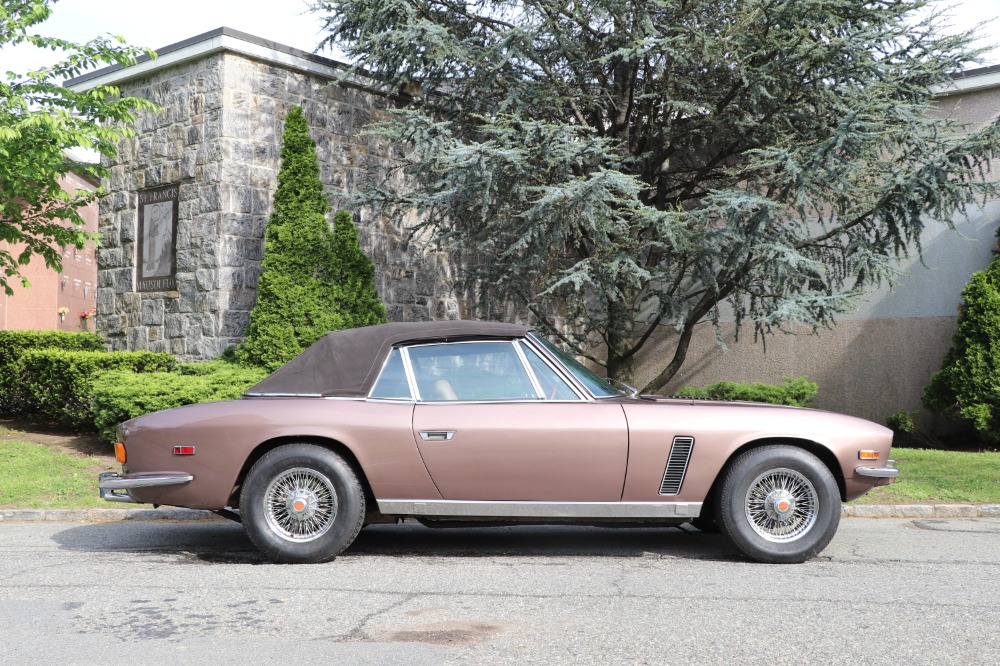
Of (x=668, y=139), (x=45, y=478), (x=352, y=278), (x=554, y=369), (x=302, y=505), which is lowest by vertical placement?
(x=45, y=478)

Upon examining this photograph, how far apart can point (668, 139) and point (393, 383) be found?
7594mm

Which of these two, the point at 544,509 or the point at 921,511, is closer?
the point at 544,509

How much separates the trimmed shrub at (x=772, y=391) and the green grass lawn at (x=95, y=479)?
236 cm

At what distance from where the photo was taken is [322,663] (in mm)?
3738

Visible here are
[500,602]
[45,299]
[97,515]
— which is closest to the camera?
[500,602]

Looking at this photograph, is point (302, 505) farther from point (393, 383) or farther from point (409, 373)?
point (409, 373)

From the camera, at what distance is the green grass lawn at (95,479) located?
8.52 metres

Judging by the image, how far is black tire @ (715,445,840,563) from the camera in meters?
5.75

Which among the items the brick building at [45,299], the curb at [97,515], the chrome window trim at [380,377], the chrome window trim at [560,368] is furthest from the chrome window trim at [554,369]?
the brick building at [45,299]

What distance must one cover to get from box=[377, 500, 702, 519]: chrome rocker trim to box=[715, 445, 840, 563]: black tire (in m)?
0.25

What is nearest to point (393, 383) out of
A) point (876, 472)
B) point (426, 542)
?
point (426, 542)

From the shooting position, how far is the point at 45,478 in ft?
30.4

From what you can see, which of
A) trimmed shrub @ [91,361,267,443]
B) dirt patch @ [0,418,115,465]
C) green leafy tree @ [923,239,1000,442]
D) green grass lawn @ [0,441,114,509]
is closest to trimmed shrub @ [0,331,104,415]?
dirt patch @ [0,418,115,465]

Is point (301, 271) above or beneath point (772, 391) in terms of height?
above
